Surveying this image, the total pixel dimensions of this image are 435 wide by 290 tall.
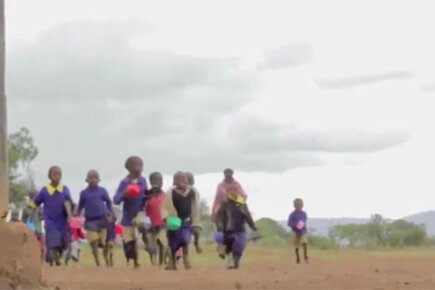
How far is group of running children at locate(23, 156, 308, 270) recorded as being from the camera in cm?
1612

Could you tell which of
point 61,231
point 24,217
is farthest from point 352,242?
point 61,231

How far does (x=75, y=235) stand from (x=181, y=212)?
5311 mm

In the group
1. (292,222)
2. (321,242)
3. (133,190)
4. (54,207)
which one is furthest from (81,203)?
(321,242)

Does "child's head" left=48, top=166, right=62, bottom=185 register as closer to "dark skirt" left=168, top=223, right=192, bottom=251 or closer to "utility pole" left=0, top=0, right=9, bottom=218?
"dark skirt" left=168, top=223, right=192, bottom=251

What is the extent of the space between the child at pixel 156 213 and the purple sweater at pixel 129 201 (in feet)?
0.61

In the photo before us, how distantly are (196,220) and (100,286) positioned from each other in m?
4.59

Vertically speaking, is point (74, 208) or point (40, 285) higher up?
point (74, 208)

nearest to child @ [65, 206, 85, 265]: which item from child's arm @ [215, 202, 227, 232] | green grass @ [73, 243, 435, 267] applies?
green grass @ [73, 243, 435, 267]

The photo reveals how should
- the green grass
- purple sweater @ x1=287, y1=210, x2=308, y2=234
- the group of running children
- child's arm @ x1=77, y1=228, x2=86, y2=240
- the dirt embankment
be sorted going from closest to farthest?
the dirt embankment
the group of running children
child's arm @ x1=77, y1=228, x2=86, y2=240
purple sweater @ x1=287, y1=210, x2=308, y2=234
the green grass

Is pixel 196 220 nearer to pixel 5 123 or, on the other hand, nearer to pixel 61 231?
pixel 61 231

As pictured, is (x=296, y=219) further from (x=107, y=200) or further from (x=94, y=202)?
(x=94, y=202)

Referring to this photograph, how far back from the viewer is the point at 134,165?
656 inches

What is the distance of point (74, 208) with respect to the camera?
59.7 ft

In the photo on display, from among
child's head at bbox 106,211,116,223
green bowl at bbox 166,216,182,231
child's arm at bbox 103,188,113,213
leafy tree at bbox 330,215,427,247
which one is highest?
leafy tree at bbox 330,215,427,247
